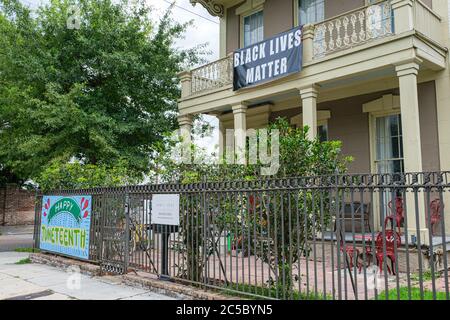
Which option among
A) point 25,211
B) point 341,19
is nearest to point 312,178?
point 341,19

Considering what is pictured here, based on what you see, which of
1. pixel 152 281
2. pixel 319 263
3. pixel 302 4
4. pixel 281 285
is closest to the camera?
pixel 281 285

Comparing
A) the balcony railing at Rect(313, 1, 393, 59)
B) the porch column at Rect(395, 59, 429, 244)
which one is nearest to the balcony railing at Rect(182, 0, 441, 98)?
the balcony railing at Rect(313, 1, 393, 59)

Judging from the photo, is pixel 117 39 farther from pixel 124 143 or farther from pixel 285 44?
pixel 285 44

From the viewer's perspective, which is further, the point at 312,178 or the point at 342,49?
the point at 342,49

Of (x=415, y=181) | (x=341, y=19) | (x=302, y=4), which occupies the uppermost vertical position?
(x=302, y=4)

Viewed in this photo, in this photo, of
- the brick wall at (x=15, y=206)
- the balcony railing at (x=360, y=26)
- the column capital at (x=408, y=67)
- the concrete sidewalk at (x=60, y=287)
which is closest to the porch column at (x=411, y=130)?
the column capital at (x=408, y=67)

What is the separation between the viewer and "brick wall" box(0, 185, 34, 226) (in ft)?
79.6

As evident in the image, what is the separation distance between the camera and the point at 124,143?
13.6 metres

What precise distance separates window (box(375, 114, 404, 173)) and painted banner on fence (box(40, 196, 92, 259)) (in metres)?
7.62

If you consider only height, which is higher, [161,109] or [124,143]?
[161,109]

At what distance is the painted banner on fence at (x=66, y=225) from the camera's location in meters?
8.53

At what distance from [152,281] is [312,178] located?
3.32 meters

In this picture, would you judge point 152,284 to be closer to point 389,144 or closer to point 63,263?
point 63,263

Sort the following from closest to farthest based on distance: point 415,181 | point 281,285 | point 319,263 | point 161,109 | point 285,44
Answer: point 415,181 < point 281,285 < point 319,263 < point 285,44 < point 161,109
